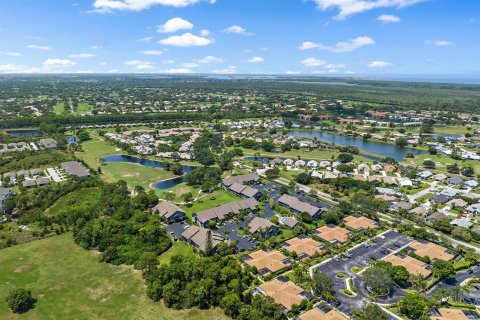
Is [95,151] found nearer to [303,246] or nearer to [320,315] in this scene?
[303,246]

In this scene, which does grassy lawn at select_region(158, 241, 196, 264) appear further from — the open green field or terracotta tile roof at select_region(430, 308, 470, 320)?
the open green field

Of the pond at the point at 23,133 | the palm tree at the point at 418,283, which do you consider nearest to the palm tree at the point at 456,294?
the palm tree at the point at 418,283

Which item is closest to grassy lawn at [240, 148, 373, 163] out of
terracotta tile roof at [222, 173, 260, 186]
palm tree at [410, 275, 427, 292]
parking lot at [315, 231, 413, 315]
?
terracotta tile roof at [222, 173, 260, 186]

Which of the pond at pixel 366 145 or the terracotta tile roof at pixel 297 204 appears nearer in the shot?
the terracotta tile roof at pixel 297 204

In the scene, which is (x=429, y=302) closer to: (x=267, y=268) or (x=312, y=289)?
(x=312, y=289)

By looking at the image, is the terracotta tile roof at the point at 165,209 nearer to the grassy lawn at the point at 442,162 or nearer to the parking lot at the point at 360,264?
the parking lot at the point at 360,264

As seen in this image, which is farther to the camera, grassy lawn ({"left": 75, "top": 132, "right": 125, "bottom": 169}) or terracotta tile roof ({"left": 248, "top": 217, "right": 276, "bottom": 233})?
grassy lawn ({"left": 75, "top": 132, "right": 125, "bottom": 169})
